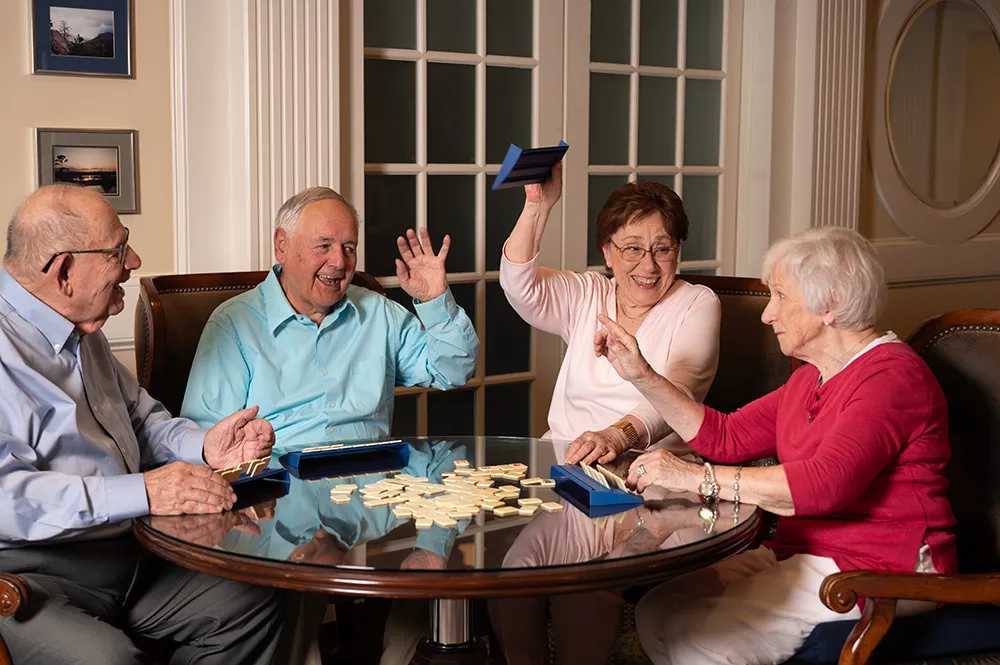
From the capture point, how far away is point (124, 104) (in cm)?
334

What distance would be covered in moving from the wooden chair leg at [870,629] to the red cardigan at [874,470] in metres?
0.17

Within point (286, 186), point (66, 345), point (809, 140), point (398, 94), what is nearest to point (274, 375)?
point (66, 345)

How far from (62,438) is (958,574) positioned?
1.72 metres

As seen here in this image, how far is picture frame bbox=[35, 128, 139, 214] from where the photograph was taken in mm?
3225

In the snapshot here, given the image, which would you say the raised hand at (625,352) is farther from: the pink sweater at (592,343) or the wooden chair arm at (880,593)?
the wooden chair arm at (880,593)

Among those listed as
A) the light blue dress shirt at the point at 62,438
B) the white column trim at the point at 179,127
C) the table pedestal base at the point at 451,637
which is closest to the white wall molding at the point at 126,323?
the white column trim at the point at 179,127

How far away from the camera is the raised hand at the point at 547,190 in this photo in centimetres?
310

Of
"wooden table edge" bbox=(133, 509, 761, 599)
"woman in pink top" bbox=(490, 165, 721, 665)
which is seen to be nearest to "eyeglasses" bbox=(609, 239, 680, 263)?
"woman in pink top" bbox=(490, 165, 721, 665)

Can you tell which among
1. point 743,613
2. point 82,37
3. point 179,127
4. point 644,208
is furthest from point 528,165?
point 82,37

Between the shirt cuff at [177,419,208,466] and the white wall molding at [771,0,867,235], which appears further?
the white wall molding at [771,0,867,235]

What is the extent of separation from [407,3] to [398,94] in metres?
0.32

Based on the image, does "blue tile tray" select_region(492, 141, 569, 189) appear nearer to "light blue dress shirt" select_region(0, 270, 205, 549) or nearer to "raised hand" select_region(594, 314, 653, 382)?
"raised hand" select_region(594, 314, 653, 382)

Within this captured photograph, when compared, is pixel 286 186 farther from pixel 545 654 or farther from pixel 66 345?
pixel 545 654

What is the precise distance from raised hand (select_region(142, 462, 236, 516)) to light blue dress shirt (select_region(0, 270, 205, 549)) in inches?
0.9
